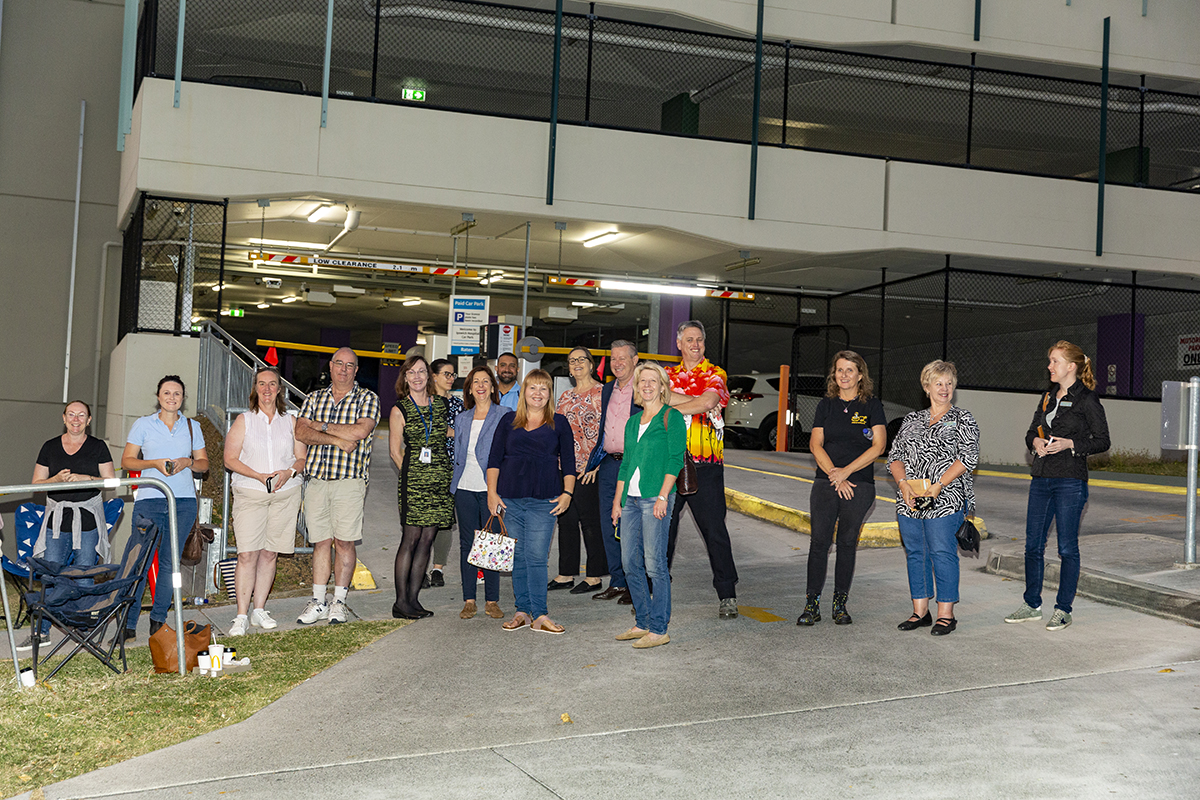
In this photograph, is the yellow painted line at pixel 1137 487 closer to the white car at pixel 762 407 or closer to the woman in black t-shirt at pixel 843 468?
the white car at pixel 762 407

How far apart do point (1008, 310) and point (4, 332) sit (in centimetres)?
2051

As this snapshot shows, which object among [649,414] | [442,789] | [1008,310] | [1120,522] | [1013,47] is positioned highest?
[1013,47]

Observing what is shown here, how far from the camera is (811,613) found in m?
7.06

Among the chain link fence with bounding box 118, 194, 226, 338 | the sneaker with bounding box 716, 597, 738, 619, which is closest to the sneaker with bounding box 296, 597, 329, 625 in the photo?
the sneaker with bounding box 716, 597, 738, 619

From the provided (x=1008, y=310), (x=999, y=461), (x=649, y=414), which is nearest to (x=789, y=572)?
(x=649, y=414)

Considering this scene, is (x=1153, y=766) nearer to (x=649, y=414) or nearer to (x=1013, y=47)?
(x=649, y=414)

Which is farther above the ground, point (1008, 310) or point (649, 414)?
point (1008, 310)

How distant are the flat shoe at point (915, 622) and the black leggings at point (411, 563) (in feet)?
11.0

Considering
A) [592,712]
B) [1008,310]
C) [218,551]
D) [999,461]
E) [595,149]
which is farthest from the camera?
[1008,310]

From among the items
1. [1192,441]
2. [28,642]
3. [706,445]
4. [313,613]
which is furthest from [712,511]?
[28,642]

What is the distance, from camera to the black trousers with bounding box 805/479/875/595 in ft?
22.8

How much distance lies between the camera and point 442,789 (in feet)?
13.9

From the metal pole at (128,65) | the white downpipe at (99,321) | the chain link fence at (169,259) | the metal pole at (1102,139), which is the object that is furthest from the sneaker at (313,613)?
the metal pole at (1102,139)

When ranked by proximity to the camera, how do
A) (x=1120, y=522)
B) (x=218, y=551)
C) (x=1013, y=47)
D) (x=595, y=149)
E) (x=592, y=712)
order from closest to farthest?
(x=592, y=712) → (x=218, y=551) → (x=1120, y=522) → (x=595, y=149) → (x=1013, y=47)
